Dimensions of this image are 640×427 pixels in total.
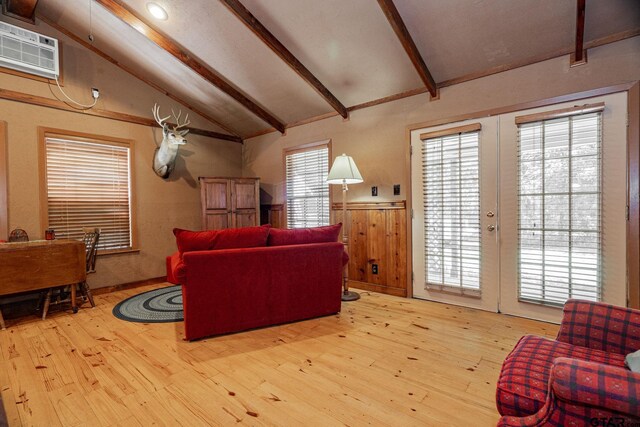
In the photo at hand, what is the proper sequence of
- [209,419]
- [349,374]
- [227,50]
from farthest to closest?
[227,50]
[349,374]
[209,419]

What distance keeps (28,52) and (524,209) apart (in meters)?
5.81

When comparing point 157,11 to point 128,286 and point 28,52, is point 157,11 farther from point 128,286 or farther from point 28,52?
point 128,286

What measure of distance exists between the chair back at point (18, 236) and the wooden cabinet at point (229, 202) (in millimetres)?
2062

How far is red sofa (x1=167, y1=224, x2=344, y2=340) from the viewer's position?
2.54 metres

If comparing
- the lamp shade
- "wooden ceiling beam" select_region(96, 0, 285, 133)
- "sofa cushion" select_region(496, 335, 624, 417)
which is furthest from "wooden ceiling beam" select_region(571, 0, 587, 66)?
"wooden ceiling beam" select_region(96, 0, 285, 133)

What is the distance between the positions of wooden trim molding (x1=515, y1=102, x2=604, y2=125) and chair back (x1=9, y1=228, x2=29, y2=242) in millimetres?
5565

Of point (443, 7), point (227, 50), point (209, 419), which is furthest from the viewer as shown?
point (227, 50)

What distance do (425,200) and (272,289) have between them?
2.10 metres

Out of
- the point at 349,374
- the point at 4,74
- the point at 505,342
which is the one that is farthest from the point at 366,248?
the point at 4,74

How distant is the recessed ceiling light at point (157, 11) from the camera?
3.33 metres

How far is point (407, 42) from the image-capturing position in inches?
118

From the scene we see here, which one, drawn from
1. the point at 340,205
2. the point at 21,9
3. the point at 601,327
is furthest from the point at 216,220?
the point at 601,327

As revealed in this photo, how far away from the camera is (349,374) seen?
2.07m

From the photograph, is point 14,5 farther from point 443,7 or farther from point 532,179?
point 532,179
